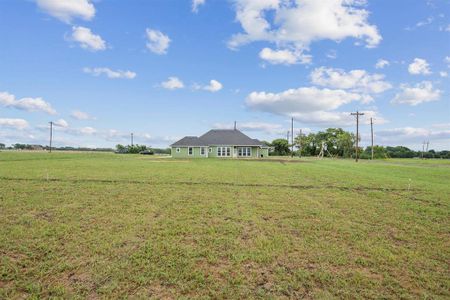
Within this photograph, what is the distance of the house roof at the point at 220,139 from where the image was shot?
47.8 meters

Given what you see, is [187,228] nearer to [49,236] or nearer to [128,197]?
[49,236]

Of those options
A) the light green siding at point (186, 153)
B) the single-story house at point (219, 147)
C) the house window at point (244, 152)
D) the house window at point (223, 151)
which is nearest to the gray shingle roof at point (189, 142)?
the single-story house at point (219, 147)

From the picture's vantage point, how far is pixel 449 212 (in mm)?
7465

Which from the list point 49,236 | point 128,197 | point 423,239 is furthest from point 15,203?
point 423,239

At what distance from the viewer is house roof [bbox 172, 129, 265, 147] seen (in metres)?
47.8

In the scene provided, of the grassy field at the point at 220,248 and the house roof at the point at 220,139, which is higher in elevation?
the house roof at the point at 220,139

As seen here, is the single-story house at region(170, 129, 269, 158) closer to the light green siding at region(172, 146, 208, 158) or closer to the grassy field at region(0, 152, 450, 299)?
the light green siding at region(172, 146, 208, 158)

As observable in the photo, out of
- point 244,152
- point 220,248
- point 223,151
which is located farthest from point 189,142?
point 220,248

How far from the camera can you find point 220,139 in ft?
160

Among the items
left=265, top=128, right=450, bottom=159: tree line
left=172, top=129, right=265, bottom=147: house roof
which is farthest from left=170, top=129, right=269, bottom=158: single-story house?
left=265, top=128, right=450, bottom=159: tree line

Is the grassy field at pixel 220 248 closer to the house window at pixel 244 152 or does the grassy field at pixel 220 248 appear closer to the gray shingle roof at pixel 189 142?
the house window at pixel 244 152

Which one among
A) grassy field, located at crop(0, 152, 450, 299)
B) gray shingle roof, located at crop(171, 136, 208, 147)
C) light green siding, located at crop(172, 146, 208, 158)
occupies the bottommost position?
grassy field, located at crop(0, 152, 450, 299)

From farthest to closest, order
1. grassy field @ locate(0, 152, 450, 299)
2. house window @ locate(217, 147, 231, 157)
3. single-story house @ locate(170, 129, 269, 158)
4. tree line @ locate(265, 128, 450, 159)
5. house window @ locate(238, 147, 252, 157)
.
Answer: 1. tree line @ locate(265, 128, 450, 159)
2. house window @ locate(238, 147, 252, 157)
3. house window @ locate(217, 147, 231, 157)
4. single-story house @ locate(170, 129, 269, 158)
5. grassy field @ locate(0, 152, 450, 299)

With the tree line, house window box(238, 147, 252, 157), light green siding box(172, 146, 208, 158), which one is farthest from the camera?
the tree line
